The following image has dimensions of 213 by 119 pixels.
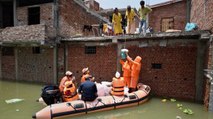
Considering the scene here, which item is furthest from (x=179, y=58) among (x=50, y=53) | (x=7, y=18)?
(x=7, y=18)

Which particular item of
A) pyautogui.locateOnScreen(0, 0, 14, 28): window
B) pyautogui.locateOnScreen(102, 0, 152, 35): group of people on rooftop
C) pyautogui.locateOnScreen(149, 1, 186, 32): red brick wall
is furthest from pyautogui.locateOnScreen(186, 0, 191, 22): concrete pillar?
pyautogui.locateOnScreen(0, 0, 14, 28): window

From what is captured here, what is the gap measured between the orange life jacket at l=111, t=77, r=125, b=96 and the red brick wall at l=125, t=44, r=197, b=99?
2.35 meters

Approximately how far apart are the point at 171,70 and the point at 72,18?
829 centimetres

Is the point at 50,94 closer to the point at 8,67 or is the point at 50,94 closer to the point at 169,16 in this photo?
the point at 8,67

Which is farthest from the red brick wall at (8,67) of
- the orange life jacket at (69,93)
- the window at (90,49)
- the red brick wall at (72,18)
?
the orange life jacket at (69,93)

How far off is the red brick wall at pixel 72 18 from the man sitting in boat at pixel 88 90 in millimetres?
6867

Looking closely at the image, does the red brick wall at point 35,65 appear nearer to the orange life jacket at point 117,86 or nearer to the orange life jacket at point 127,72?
the orange life jacket at point 127,72

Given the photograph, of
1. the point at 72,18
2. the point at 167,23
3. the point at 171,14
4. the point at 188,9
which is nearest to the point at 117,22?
the point at 72,18

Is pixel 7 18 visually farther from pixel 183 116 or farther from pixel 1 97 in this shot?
pixel 183 116

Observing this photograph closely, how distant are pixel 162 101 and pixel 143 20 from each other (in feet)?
13.7

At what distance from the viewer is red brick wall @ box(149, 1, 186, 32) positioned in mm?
14039

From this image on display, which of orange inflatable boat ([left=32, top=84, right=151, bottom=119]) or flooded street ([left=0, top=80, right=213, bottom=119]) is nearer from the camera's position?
orange inflatable boat ([left=32, top=84, right=151, bottom=119])

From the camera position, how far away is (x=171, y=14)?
14.4 metres

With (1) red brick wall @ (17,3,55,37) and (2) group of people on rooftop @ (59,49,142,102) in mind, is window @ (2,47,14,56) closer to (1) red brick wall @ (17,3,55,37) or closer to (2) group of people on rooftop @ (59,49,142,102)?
(1) red brick wall @ (17,3,55,37)
